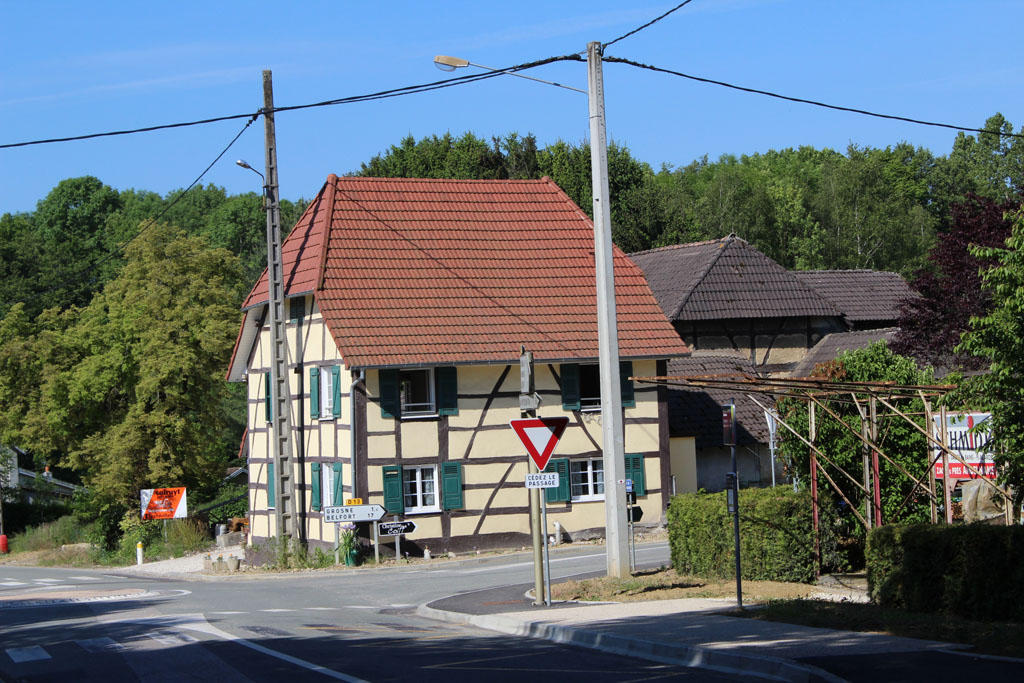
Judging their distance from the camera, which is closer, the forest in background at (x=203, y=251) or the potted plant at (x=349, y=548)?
the potted plant at (x=349, y=548)

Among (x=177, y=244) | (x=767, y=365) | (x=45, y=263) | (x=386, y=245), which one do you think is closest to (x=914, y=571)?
(x=386, y=245)

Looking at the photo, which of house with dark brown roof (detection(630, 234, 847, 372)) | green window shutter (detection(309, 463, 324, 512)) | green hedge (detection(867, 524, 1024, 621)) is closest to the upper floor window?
green window shutter (detection(309, 463, 324, 512))

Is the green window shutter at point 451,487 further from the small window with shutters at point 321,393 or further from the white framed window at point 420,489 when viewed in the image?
the small window with shutters at point 321,393

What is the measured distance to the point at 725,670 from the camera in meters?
11.1

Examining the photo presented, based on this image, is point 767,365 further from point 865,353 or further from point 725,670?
point 725,670

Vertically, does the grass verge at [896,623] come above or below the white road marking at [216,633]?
above

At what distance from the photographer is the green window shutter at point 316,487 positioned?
3142 cm

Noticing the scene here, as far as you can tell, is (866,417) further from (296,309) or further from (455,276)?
(296,309)

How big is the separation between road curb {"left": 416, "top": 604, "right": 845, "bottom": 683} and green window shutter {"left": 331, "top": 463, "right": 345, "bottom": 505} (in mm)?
14049

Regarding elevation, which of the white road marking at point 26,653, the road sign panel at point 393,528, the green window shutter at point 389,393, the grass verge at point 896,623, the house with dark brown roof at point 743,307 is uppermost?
the house with dark brown roof at point 743,307

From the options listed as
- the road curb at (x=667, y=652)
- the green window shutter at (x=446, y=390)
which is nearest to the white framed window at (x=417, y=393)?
the green window shutter at (x=446, y=390)

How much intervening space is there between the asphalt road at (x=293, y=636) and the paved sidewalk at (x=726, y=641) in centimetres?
36

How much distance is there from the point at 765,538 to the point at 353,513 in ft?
40.7

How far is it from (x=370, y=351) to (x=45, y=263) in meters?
58.5
